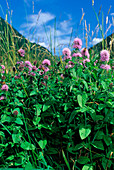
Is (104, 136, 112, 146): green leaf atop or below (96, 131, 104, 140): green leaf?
below

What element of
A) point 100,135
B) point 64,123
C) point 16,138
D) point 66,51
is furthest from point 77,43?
point 16,138

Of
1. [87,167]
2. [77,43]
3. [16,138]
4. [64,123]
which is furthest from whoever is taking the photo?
[77,43]

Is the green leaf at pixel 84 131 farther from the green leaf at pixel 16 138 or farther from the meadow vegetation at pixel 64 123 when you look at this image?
the green leaf at pixel 16 138

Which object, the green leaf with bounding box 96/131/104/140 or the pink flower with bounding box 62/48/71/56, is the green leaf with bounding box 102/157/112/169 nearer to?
the green leaf with bounding box 96/131/104/140

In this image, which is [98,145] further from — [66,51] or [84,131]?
[66,51]

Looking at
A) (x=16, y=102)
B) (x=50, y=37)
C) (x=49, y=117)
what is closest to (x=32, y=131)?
(x=49, y=117)

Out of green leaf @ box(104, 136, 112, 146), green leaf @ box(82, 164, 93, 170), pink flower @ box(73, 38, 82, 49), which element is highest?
pink flower @ box(73, 38, 82, 49)

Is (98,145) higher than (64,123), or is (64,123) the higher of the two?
(64,123)

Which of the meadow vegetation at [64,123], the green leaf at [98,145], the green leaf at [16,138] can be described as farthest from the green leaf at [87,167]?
the green leaf at [16,138]

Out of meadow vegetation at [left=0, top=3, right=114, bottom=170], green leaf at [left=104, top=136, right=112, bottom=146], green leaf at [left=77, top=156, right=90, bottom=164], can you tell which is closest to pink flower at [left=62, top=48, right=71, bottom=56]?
meadow vegetation at [left=0, top=3, right=114, bottom=170]

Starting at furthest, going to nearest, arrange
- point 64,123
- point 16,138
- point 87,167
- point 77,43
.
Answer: point 77,43 → point 64,123 → point 16,138 → point 87,167

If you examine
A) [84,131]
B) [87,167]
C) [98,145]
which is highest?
[84,131]

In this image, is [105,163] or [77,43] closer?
[105,163]

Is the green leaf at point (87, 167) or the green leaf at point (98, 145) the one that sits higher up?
the green leaf at point (98, 145)
